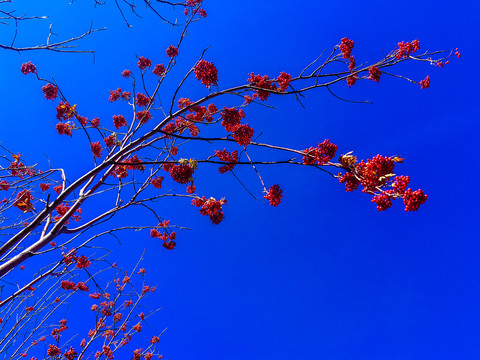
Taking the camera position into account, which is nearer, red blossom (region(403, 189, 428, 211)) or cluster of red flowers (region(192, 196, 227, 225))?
red blossom (region(403, 189, 428, 211))

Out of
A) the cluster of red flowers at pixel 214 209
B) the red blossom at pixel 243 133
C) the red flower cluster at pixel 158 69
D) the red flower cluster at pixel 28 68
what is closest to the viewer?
the red blossom at pixel 243 133

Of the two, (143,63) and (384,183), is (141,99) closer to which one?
(143,63)

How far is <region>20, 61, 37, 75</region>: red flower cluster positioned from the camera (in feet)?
17.6

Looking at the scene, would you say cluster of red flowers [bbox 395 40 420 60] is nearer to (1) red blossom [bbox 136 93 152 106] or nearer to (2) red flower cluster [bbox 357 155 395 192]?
(2) red flower cluster [bbox 357 155 395 192]

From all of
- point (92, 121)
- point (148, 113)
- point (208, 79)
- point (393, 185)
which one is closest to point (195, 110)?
point (148, 113)

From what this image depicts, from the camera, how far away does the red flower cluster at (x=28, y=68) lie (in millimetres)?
→ 5373

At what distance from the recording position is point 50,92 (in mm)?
5105

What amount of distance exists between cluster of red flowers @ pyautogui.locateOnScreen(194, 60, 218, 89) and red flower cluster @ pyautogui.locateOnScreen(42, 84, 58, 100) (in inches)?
125

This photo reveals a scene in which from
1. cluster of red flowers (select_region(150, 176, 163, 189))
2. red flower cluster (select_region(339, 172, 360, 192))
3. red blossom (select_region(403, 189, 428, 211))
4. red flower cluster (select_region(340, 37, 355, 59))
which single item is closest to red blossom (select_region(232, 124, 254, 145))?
red flower cluster (select_region(339, 172, 360, 192))

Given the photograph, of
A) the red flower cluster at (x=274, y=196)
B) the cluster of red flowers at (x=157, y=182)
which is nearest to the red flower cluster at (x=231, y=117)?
the red flower cluster at (x=274, y=196)

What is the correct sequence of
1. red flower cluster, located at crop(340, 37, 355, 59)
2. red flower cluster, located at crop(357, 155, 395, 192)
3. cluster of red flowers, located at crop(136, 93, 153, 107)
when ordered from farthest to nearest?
cluster of red flowers, located at crop(136, 93, 153, 107)
red flower cluster, located at crop(340, 37, 355, 59)
red flower cluster, located at crop(357, 155, 395, 192)

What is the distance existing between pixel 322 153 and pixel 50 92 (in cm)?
502

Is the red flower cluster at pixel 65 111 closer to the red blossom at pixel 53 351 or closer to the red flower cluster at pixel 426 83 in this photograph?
the red blossom at pixel 53 351

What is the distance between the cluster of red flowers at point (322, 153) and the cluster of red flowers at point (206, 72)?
64.2 inches
